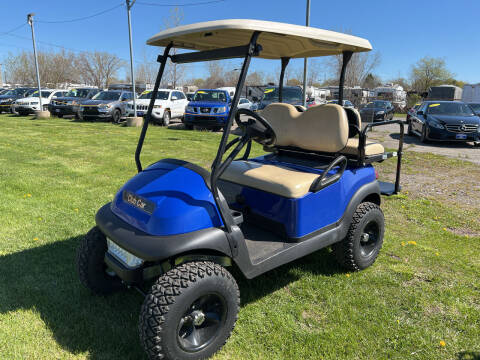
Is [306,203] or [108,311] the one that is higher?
[306,203]

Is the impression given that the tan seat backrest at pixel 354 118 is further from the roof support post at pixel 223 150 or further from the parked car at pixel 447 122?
the parked car at pixel 447 122

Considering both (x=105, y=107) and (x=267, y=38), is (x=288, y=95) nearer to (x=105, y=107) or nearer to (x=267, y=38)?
(x=105, y=107)

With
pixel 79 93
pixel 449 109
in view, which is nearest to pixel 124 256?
pixel 449 109

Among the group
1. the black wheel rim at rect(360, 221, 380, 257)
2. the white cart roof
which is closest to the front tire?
the white cart roof

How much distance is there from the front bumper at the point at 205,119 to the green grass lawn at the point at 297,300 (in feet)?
28.3

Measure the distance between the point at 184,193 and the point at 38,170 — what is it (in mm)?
5408

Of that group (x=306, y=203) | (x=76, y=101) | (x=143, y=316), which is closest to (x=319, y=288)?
(x=306, y=203)

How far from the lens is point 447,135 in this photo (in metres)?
10.6

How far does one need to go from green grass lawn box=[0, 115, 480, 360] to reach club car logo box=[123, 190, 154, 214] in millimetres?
846

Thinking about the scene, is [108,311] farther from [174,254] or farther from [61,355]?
[174,254]

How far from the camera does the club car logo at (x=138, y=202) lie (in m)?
2.21

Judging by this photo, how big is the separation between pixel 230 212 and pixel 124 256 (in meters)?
0.74

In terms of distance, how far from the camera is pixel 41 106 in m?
17.8

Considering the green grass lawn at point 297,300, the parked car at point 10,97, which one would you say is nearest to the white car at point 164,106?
the parked car at point 10,97
